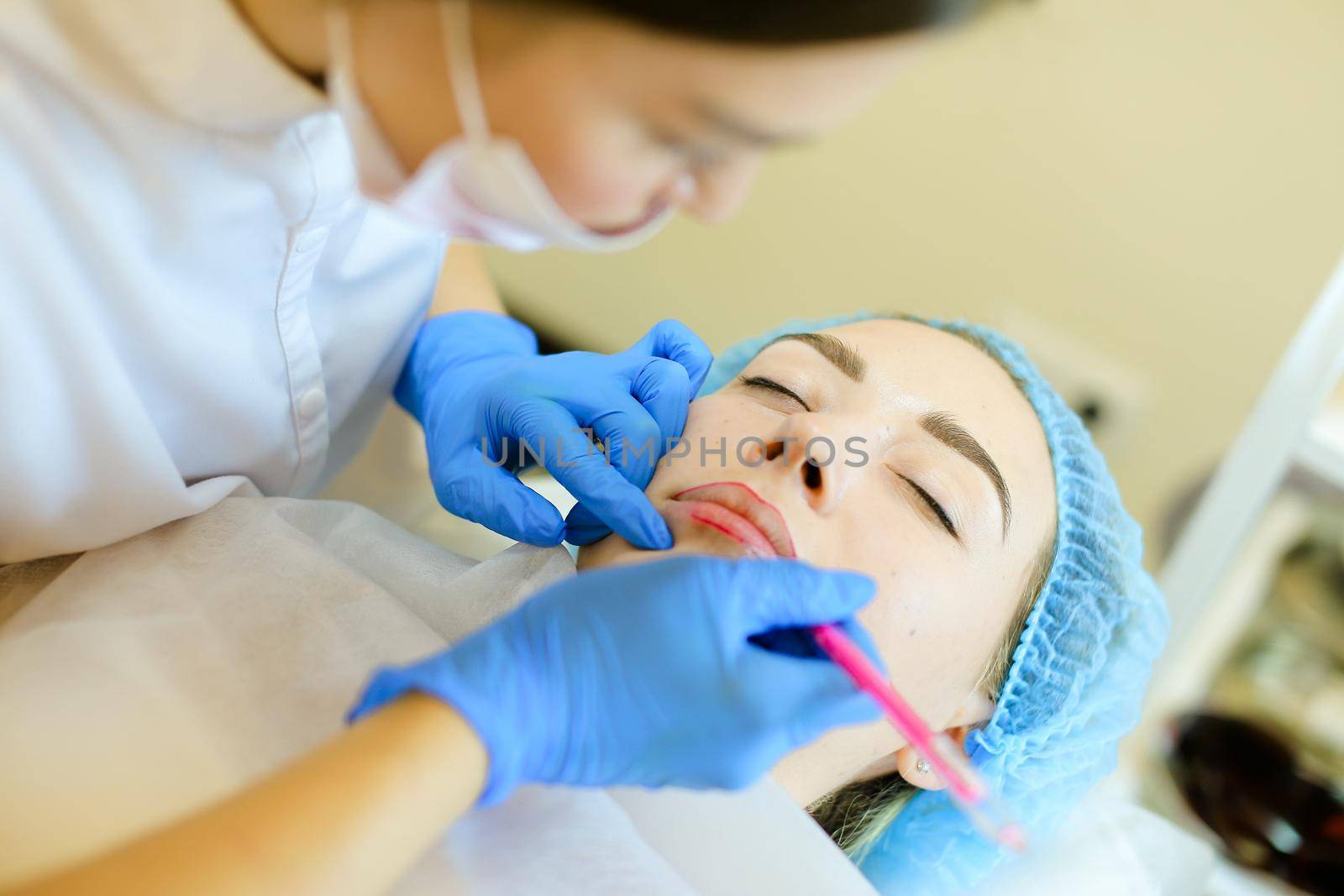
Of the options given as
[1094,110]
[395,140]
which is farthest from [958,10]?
[1094,110]

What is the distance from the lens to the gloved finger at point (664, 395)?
1148mm

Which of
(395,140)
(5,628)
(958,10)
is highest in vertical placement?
(958,10)

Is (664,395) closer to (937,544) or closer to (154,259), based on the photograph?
(937,544)

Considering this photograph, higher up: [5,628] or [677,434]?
[677,434]

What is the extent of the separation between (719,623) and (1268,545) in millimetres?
1403

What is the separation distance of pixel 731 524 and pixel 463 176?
1.35 feet

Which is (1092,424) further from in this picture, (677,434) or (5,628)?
(5,628)

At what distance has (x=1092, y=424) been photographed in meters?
1.90

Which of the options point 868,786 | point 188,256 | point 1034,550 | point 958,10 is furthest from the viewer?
point 868,786

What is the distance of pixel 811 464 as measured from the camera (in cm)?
100

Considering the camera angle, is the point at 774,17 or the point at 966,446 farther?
the point at 966,446

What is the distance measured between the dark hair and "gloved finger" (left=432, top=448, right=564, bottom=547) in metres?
0.56

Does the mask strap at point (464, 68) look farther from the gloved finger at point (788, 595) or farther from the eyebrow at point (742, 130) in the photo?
the gloved finger at point (788, 595)

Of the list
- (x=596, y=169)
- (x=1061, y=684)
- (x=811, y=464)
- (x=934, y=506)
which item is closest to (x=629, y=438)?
(x=811, y=464)
